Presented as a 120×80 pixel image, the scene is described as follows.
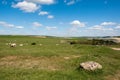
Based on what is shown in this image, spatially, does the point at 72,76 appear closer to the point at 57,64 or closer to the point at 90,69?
the point at 90,69

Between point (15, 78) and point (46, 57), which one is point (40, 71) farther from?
point (46, 57)

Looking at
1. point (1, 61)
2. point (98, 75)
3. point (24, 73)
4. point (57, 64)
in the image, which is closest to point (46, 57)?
point (57, 64)

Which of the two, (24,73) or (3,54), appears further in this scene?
(3,54)

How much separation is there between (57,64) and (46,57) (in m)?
5.07

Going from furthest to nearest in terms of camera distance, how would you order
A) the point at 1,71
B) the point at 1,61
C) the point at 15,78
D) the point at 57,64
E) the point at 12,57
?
the point at 12,57
the point at 1,61
the point at 57,64
the point at 1,71
the point at 15,78

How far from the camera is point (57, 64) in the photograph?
24469 mm

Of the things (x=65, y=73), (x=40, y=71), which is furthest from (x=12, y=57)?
(x=65, y=73)

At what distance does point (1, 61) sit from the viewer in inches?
1027

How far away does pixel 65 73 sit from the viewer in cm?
1964

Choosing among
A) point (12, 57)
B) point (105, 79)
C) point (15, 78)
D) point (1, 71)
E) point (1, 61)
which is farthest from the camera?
point (12, 57)

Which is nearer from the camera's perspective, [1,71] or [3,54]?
[1,71]

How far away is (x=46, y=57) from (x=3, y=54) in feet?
26.4

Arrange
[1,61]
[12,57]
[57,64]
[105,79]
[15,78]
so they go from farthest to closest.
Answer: [12,57] → [1,61] → [57,64] → [105,79] → [15,78]

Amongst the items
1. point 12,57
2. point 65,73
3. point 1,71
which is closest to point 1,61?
point 12,57
